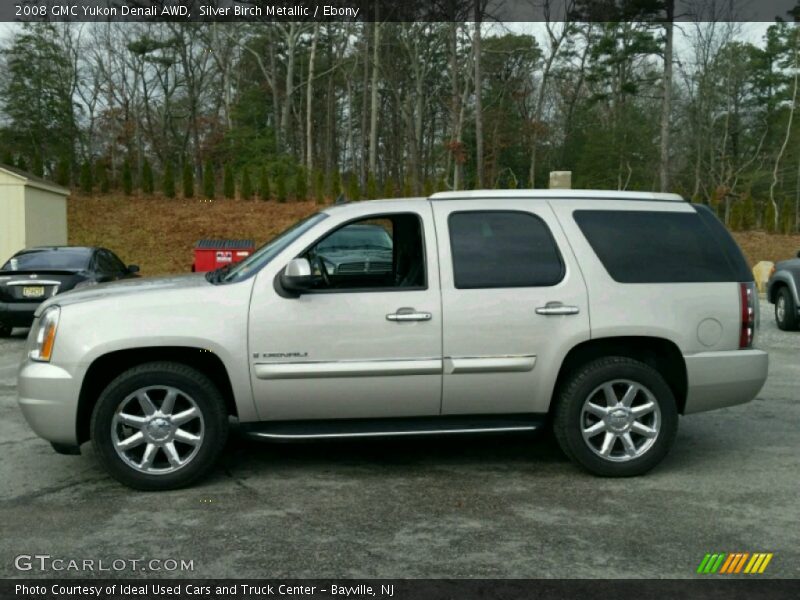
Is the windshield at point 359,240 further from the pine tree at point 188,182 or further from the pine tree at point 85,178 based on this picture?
the pine tree at point 85,178

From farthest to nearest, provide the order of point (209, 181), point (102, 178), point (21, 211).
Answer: point (209, 181) → point (102, 178) → point (21, 211)

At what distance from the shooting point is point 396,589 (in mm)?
4023

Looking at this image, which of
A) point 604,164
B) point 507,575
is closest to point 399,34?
point 604,164

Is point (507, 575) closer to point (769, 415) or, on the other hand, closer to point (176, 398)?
point (176, 398)

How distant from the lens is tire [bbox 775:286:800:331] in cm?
1485

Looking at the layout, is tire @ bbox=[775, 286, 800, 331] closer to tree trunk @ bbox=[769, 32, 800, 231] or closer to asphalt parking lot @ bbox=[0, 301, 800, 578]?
asphalt parking lot @ bbox=[0, 301, 800, 578]

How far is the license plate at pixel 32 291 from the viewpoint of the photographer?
1401 cm

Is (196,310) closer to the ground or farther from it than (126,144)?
closer to the ground

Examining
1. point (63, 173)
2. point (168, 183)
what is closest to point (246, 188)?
point (168, 183)

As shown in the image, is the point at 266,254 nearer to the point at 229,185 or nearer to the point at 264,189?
the point at 264,189

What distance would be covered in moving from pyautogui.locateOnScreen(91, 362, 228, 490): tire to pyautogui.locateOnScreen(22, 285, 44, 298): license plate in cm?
931

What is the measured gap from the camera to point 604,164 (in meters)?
50.1

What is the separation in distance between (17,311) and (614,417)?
36.0ft

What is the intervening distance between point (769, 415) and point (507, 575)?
189 inches
